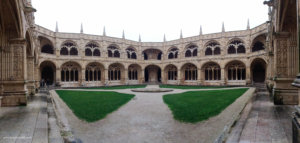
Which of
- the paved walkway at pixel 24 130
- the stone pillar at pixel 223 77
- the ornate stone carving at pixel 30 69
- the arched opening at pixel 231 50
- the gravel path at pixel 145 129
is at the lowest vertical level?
the gravel path at pixel 145 129

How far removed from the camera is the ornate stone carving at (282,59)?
303 inches

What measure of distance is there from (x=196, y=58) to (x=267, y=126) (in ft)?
81.8

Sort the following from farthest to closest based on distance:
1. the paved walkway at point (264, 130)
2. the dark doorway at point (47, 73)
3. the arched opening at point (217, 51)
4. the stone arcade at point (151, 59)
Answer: the arched opening at point (217, 51), the dark doorway at point (47, 73), the stone arcade at point (151, 59), the paved walkway at point (264, 130)

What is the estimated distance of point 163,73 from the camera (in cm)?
3275

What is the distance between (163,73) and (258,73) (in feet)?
50.5

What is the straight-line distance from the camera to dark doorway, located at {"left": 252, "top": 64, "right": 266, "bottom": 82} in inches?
1034

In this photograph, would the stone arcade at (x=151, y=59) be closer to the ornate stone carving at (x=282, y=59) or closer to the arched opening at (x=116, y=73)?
the arched opening at (x=116, y=73)

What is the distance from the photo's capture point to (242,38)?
25609 mm

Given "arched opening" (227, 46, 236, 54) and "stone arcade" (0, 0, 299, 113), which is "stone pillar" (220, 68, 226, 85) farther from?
"arched opening" (227, 46, 236, 54)

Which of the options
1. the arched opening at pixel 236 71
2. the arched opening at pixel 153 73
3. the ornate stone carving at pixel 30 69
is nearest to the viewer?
the ornate stone carving at pixel 30 69

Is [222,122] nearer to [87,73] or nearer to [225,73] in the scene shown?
[225,73]

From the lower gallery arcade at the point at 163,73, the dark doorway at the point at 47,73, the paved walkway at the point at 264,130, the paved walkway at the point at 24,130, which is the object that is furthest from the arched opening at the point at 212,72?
the paved walkway at the point at 24,130

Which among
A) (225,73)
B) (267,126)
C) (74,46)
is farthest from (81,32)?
(267,126)

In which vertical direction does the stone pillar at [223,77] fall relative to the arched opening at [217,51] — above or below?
below
